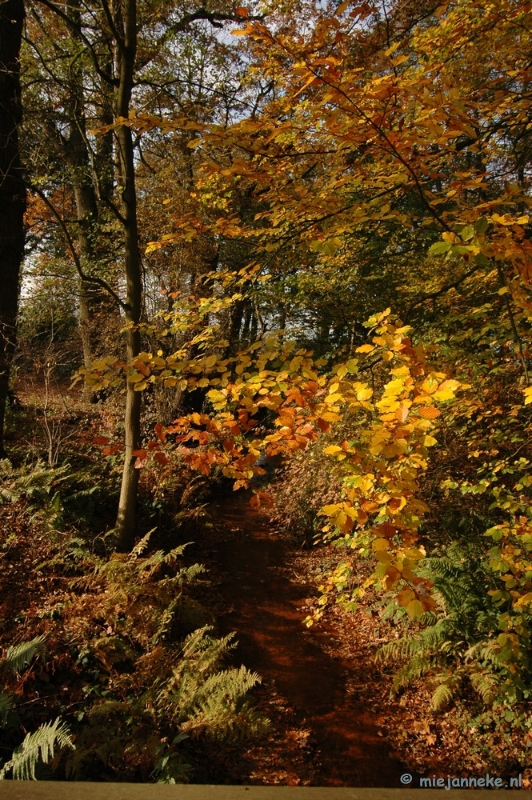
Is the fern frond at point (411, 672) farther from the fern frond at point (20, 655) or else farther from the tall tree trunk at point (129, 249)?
the tall tree trunk at point (129, 249)

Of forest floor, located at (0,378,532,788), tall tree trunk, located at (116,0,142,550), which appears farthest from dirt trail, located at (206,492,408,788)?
tall tree trunk, located at (116,0,142,550)

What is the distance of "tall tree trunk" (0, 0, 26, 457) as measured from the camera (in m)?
6.56

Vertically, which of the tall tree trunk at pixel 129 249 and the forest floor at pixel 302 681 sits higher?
the tall tree trunk at pixel 129 249

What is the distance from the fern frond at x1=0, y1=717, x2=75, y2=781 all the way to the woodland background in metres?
0.02

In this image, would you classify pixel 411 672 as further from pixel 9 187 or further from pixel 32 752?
pixel 9 187

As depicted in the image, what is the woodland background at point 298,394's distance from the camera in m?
2.31

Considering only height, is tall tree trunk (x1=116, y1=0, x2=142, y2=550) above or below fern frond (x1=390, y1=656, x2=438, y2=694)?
above

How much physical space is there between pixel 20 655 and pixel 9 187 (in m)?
6.24

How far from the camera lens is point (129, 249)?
6090mm

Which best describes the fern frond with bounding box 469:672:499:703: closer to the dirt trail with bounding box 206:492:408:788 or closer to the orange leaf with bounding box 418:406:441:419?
the dirt trail with bounding box 206:492:408:788

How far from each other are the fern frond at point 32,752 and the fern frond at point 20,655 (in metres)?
0.67

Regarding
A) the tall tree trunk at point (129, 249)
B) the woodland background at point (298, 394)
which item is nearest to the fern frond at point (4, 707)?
the woodland background at point (298, 394)

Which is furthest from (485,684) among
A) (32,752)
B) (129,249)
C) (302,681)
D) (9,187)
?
(9,187)

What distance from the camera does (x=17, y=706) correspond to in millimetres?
3838
